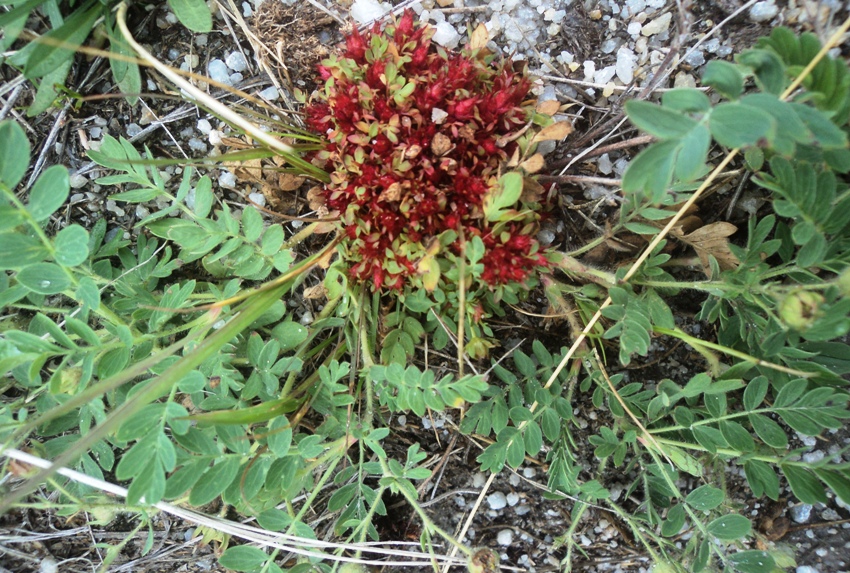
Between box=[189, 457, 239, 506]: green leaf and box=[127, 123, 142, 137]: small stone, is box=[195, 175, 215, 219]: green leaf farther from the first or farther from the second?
box=[189, 457, 239, 506]: green leaf

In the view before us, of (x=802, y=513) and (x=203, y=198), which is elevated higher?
(x=203, y=198)

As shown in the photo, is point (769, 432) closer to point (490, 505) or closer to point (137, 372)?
point (490, 505)

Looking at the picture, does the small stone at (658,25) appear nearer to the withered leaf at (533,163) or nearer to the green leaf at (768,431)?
the withered leaf at (533,163)

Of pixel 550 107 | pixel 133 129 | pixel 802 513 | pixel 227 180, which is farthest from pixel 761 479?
pixel 133 129

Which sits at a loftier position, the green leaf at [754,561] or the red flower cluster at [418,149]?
the red flower cluster at [418,149]

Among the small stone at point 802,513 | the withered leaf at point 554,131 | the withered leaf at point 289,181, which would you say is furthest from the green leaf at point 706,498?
the withered leaf at point 289,181

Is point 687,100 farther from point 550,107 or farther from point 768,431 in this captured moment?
point 768,431
